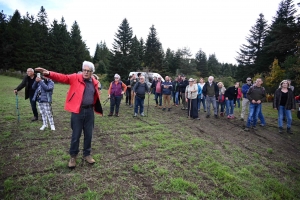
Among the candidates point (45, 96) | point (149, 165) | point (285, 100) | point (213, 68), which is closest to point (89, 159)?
point (149, 165)

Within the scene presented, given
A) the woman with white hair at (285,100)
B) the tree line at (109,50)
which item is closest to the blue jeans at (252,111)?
the woman with white hair at (285,100)

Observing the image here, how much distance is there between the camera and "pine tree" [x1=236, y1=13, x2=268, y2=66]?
115ft

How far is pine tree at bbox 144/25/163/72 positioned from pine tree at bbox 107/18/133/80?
282 inches

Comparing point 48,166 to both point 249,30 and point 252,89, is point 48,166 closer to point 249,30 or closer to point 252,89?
point 252,89

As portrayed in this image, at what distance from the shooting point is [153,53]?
41.9 metres

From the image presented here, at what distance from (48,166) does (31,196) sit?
0.94 metres

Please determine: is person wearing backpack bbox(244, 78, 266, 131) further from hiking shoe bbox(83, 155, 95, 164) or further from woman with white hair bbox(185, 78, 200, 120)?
hiking shoe bbox(83, 155, 95, 164)

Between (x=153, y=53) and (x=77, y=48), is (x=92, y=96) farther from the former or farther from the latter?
(x=77, y=48)

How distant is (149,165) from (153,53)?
4000cm

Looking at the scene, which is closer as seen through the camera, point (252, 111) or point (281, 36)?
point (252, 111)

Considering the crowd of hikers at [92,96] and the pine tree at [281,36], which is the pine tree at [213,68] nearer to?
the pine tree at [281,36]

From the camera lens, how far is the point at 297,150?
18.9ft

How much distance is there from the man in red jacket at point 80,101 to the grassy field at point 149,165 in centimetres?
61

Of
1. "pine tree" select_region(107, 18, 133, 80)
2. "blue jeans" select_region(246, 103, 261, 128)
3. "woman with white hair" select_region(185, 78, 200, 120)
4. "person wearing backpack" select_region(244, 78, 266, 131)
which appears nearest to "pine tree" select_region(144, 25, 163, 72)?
"pine tree" select_region(107, 18, 133, 80)
